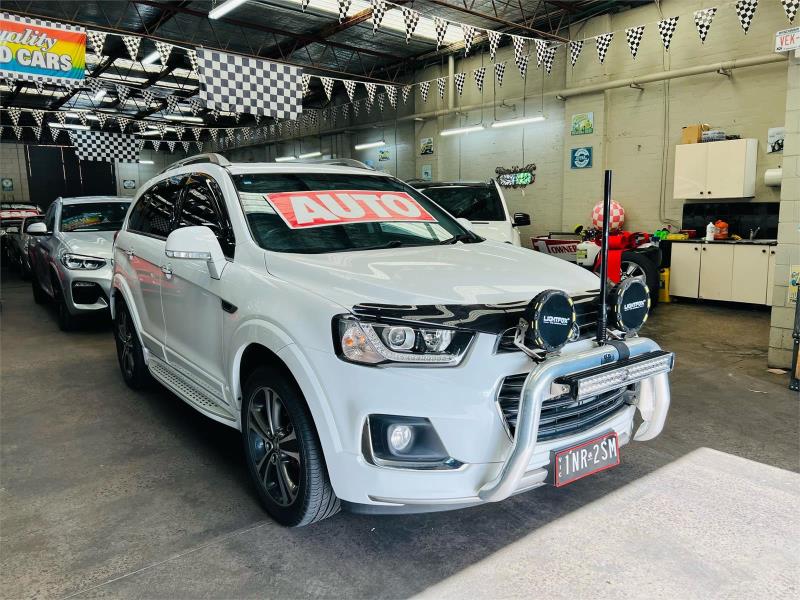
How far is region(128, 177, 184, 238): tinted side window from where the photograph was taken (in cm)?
325

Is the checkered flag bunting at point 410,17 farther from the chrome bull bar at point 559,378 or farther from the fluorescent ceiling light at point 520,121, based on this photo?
the chrome bull bar at point 559,378

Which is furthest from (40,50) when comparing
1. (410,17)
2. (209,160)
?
(209,160)

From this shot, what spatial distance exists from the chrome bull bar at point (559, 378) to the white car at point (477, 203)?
4.84m

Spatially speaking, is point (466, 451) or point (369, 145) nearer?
point (466, 451)

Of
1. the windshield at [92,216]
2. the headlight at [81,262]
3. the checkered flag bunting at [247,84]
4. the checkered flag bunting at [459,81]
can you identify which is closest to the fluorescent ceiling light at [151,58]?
the checkered flag bunting at [247,84]

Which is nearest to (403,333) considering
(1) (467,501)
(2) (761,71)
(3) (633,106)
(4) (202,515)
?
(1) (467,501)

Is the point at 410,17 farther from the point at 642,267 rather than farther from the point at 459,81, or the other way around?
the point at 642,267

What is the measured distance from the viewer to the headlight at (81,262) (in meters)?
5.61

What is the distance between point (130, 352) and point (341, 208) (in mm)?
2182

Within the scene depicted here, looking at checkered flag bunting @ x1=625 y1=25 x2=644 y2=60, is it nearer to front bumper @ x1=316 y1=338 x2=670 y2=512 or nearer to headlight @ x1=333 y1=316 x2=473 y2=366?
front bumper @ x1=316 y1=338 x2=670 y2=512

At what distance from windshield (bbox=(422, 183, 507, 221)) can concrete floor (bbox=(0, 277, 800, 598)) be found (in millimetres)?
3869

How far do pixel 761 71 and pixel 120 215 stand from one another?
29.7 feet

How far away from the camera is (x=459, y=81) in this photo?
12406 mm

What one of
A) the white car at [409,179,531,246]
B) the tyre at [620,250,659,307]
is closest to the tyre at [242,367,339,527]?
the white car at [409,179,531,246]
